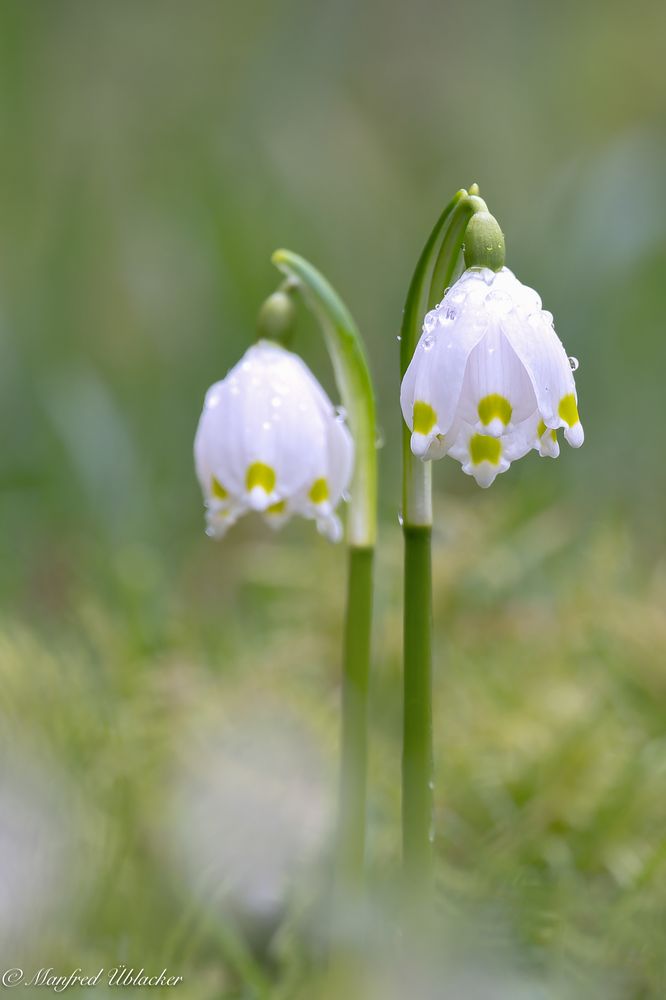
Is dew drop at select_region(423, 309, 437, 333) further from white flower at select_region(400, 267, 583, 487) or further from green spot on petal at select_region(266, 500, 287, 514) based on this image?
green spot on petal at select_region(266, 500, 287, 514)

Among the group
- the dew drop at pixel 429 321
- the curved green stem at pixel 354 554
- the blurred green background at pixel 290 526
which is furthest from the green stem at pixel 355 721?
the dew drop at pixel 429 321

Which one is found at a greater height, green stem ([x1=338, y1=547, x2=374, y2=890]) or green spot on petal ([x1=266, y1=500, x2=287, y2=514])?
green spot on petal ([x1=266, y1=500, x2=287, y2=514])

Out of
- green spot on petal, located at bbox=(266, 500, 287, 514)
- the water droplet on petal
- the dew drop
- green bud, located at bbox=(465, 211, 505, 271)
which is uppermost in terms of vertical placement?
green bud, located at bbox=(465, 211, 505, 271)

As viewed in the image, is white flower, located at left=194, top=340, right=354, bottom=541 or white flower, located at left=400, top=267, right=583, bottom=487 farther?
white flower, located at left=194, top=340, right=354, bottom=541

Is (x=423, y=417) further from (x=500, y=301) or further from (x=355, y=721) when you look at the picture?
(x=355, y=721)

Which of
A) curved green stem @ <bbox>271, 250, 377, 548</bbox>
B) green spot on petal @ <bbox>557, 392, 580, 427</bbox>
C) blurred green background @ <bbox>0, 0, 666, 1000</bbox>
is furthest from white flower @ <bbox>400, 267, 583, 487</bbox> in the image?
blurred green background @ <bbox>0, 0, 666, 1000</bbox>

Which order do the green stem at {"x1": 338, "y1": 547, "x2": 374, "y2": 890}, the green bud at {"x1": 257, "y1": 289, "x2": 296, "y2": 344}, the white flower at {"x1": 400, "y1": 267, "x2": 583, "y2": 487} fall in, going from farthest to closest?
the green bud at {"x1": 257, "y1": 289, "x2": 296, "y2": 344} → the green stem at {"x1": 338, "y1": 547, "x2": 374, "y2": 890} → the white flower at {"x1": 400, "y1": 267, "x2": 583, "y2": 487}

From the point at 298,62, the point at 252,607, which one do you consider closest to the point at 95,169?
the point at 298,62

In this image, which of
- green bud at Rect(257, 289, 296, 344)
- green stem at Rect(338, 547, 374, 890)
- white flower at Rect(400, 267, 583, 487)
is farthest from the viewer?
green bud at Rect(257, 289, 296, 344)

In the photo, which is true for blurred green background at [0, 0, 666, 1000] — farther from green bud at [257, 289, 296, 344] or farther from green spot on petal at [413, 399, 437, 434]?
green bud at [257, 289, 296, 344]
